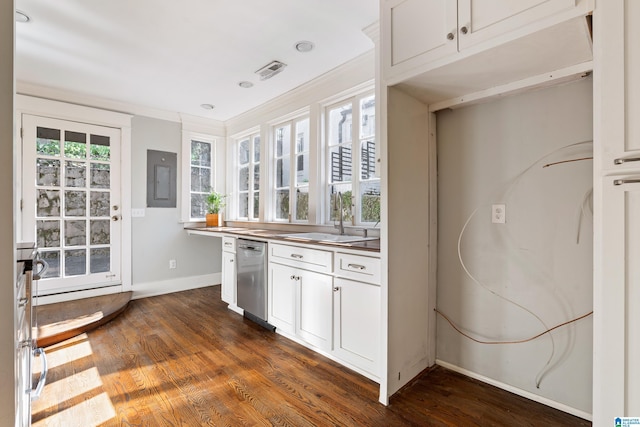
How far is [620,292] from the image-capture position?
110 centimetres

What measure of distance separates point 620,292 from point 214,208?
4384 millimetres

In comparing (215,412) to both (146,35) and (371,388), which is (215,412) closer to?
(371,388)

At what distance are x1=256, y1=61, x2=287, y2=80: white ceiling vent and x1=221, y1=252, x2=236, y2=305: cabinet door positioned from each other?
1.87 meters

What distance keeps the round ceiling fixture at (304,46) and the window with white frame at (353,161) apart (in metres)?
0.61

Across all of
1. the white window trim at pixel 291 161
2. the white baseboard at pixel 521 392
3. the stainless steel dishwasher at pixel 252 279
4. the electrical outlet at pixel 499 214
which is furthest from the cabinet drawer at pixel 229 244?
the electrical outlet at pixel 499 214

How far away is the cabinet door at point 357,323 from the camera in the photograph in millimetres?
1935

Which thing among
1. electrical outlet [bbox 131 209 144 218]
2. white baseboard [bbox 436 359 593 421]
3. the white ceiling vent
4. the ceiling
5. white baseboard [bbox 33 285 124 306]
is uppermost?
the ceiling

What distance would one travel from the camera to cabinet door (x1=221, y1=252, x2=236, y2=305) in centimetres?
329

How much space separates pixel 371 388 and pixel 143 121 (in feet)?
13.6

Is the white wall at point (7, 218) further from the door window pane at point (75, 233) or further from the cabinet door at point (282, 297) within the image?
the door window pane at point (75, 233)

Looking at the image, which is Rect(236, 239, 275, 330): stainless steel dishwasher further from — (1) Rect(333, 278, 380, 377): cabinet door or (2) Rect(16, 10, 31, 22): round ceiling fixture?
(2) Rect(16, 10, 31, 22): round ceiling fixture

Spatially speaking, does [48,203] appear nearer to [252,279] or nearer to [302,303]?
[252,279]

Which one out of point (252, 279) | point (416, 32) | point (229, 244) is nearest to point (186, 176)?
point (229, 244)

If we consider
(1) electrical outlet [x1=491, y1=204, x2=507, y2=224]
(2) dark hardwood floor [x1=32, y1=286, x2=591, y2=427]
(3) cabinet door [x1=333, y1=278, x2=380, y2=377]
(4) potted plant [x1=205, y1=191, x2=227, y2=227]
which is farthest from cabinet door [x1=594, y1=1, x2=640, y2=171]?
(4) potted plant [x1=205, y1=191, x2=227, y2=227]
